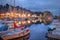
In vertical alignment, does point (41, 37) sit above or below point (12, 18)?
below

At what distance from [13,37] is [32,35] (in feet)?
1.46

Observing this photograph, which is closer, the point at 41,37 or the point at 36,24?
the point at 36,24

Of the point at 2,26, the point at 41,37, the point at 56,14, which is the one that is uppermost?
the point at 56,14

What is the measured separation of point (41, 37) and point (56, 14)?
641 mm

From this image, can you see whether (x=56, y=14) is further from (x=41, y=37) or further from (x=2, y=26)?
(x=2, y=26)

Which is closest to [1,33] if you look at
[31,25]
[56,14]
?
[31,25]

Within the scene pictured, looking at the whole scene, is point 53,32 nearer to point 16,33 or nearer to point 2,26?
point 16,33

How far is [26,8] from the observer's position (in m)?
3.99

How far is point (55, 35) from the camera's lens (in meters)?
3.89

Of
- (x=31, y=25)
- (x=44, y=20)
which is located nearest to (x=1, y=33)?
(x=31, y=25)

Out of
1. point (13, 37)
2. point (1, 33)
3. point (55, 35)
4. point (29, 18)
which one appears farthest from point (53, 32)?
point (1, 33)

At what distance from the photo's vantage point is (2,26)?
13.3 ft

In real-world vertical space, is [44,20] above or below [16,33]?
above

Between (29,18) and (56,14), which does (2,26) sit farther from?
(56,14)
